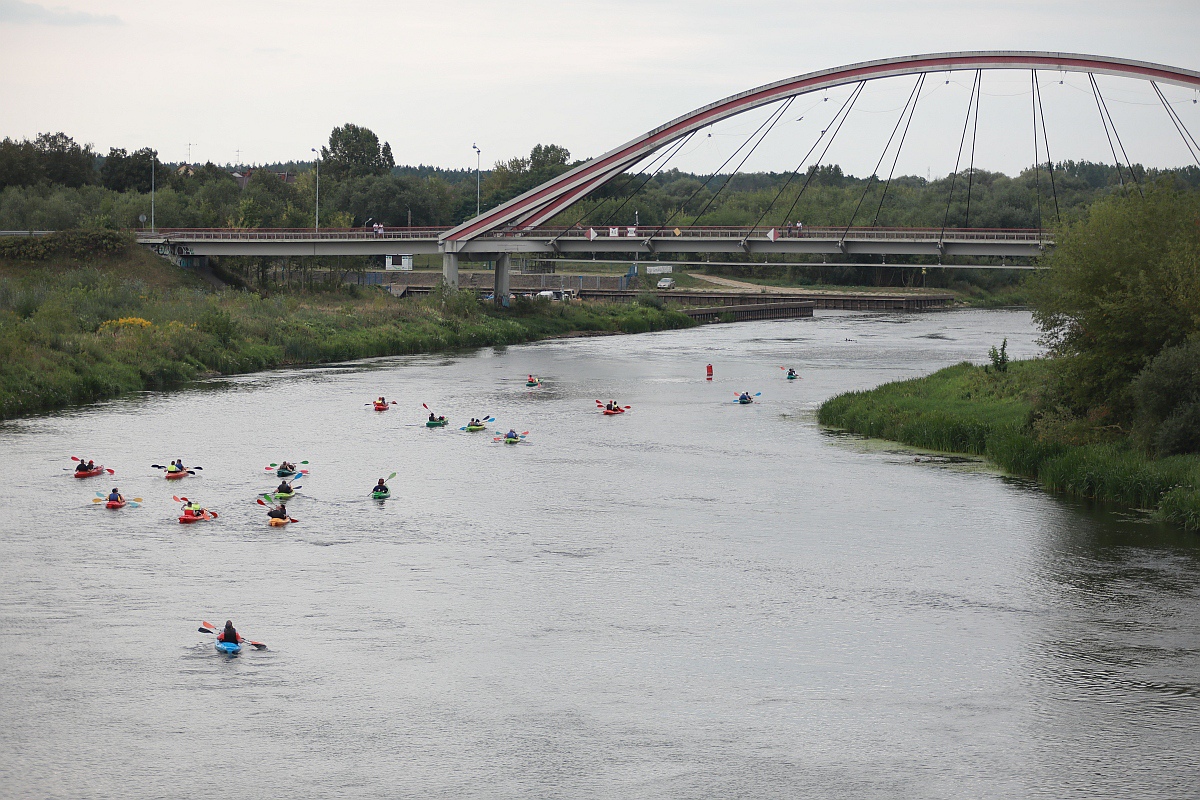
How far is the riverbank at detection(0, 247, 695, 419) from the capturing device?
39188mm

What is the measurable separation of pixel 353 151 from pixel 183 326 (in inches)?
3976

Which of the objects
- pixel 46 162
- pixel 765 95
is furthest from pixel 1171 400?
pixel 46 162

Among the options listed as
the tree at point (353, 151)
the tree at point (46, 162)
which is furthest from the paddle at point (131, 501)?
the tree at point (353, 151)

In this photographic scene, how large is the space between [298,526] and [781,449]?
13.6m

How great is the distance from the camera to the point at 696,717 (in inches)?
561

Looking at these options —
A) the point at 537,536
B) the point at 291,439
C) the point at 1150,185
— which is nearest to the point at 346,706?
the point at 537,536

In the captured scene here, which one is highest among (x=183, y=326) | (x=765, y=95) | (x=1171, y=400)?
(x=765, y=95)

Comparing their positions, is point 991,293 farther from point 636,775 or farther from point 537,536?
point 636,775

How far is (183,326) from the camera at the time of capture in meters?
48.9

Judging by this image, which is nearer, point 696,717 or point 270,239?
point 696,717

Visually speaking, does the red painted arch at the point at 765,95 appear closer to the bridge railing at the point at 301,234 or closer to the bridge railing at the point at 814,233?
the bridge railing at the point at 814,233

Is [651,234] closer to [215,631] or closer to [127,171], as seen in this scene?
[215,631]

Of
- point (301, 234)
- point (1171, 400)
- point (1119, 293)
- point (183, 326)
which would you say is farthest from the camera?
point (301, 234)

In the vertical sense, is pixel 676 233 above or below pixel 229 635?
above
